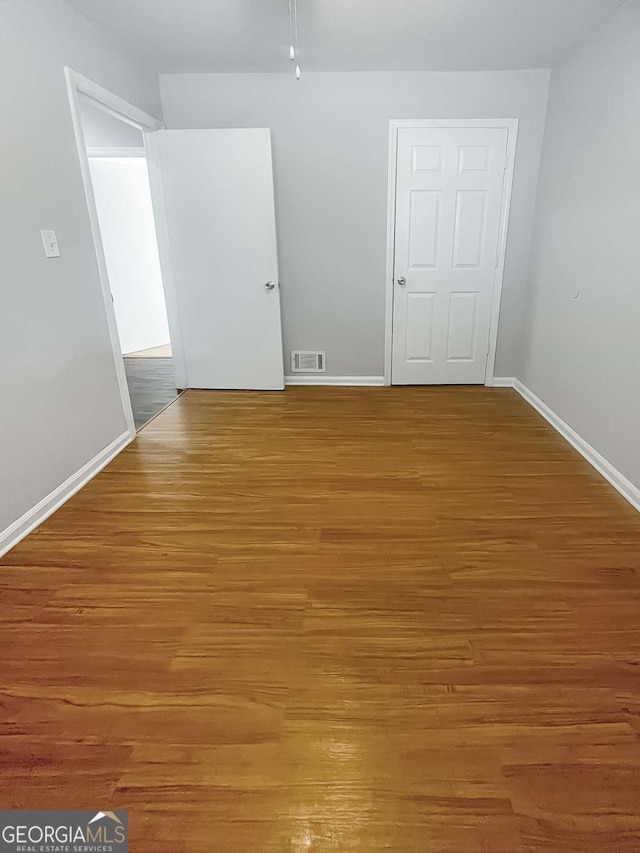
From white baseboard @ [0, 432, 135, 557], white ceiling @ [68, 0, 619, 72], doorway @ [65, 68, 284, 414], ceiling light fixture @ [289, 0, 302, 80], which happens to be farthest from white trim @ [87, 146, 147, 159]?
white baseboard @ [0, 432, 135, 557]

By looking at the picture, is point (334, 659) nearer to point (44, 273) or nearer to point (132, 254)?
point (44, 273)

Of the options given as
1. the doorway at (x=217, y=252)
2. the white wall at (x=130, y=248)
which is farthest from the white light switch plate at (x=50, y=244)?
the white wall at (x=130, y=248)

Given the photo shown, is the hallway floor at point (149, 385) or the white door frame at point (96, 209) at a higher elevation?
the white door frame at point (96, 209)

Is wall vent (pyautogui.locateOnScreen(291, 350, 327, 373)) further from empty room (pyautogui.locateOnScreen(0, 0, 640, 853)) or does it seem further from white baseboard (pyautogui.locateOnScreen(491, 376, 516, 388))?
white baseboard (pyautogui.locateOnScreen(491, 376, 516, 388))

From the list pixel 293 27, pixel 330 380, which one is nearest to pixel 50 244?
pixel 293 27

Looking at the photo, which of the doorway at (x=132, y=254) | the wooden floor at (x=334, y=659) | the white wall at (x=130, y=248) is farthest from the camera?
the white wall at (x=130, y=248)

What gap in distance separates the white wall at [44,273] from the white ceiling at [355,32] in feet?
1.41

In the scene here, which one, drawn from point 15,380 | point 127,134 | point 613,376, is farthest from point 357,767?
point 127,134

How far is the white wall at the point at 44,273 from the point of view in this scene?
2127 millimetres

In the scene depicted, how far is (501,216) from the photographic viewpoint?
384 cm

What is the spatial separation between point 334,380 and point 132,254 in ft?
11.6

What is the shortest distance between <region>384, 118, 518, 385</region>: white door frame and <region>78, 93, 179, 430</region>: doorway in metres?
2.14

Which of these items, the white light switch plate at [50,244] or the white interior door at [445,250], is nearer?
the white light switch plate at [50,244]

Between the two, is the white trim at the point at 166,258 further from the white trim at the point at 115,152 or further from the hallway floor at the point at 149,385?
the white trim at the point at 115,152
